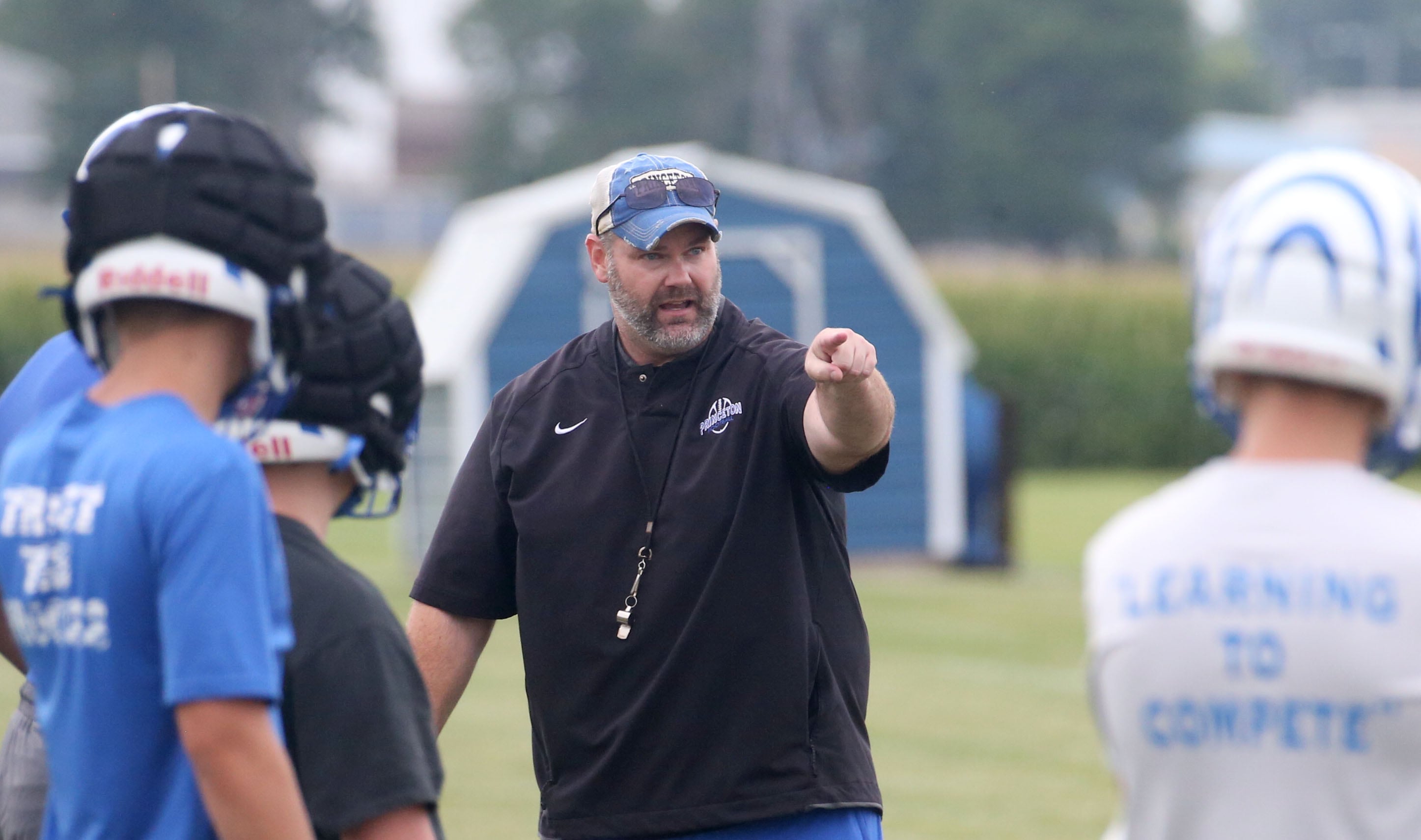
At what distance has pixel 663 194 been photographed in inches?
173

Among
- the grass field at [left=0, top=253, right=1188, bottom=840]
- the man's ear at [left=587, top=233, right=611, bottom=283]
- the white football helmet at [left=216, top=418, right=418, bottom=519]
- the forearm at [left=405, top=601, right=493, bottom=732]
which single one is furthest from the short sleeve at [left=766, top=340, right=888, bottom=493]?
the grass field at [left=0, top=253, right=1188, bottom=840]

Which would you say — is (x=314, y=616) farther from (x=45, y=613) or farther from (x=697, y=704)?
(x=697, y=704)

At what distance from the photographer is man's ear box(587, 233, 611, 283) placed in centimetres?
457

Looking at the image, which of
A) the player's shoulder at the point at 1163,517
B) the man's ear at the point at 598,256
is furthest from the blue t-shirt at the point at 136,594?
the man's ear at the point at 598,256

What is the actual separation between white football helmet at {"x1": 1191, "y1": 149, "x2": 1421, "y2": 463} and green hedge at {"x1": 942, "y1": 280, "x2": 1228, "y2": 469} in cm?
3187

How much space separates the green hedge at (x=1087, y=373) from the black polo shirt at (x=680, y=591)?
30.1 metres

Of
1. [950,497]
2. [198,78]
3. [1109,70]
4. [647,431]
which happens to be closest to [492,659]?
[950,497]

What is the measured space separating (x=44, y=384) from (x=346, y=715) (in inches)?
58.8

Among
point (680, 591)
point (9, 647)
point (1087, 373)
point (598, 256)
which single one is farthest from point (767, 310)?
point (1087, 373)

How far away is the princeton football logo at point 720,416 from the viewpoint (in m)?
4.20

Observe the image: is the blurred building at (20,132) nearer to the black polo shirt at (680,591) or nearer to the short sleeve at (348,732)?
the black polo shirt at (680,591)

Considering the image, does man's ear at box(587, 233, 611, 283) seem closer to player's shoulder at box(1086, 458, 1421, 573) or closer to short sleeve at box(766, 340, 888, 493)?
short sleeve at box(766, 340, 888, 493)

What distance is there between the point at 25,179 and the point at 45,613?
67.5 metres

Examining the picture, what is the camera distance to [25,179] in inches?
2576
